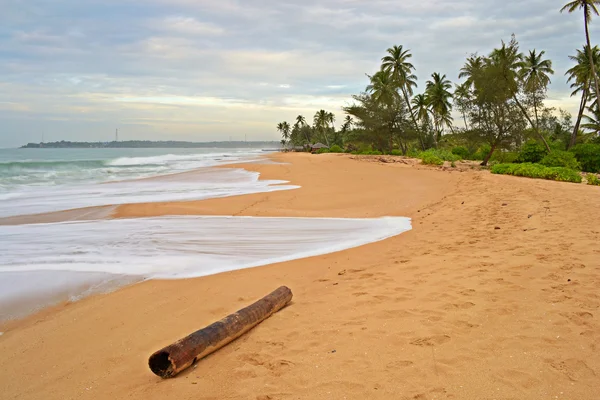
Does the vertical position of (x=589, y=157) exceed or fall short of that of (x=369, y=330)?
it exceeds it

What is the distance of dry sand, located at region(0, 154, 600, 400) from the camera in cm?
279

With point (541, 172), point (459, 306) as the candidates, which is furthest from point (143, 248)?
point (541, 172)

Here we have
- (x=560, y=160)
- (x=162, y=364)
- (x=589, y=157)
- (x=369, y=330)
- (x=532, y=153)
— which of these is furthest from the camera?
A: (x=532, y=153)

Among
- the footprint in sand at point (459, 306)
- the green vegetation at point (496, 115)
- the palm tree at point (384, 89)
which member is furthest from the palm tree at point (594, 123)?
the footprint in sand at point (459, 306)

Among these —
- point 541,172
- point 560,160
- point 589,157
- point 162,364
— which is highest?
point 589,157

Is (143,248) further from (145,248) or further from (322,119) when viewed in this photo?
(322,119)

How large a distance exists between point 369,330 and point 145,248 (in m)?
4.95

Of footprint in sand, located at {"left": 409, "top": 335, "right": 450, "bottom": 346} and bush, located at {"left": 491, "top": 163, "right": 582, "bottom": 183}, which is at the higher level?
bush, located at {"left": 491, "top": 163, "right": 582, "bottom": 183}

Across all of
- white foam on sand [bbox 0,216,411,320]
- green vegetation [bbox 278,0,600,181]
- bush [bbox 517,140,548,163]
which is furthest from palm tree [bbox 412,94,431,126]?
white foam on sand [bbox 0,216,411,320]

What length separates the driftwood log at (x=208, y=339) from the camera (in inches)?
121

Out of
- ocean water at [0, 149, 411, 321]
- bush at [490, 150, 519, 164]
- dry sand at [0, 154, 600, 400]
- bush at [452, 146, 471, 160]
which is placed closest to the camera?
dry sand at [0, 154, 600, 400]

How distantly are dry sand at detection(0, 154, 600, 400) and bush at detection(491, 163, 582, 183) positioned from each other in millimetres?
8967

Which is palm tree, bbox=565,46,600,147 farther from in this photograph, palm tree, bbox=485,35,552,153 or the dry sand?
the dry sand

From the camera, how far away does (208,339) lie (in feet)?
10.9
